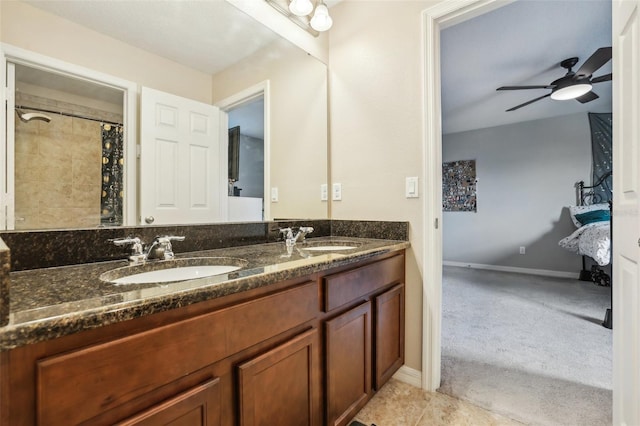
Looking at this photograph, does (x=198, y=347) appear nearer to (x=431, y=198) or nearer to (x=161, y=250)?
(x=161, y=250)

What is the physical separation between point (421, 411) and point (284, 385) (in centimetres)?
94

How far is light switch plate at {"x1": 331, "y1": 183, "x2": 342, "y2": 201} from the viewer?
2.04 metres

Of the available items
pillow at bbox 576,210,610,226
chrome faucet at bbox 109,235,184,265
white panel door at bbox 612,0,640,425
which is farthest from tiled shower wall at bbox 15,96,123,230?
pillow at bbox 576,210,610,226

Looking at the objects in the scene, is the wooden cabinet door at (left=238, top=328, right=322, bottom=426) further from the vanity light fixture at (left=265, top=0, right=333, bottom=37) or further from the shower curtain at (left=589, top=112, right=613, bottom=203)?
the shower curtain at (left=589, top=112, right=613, bottom=203)

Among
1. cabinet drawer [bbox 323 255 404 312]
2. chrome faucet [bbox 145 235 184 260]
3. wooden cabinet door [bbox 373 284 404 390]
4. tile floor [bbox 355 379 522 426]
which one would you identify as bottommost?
tile floor [bbox 355 379 522 426]

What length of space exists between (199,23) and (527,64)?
3198 mm

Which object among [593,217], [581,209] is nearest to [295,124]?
[593,217]

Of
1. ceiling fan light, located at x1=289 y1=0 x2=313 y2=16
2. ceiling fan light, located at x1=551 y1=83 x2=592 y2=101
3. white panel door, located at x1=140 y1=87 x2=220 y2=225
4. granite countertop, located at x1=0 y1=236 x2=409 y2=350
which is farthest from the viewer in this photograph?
ceiling fan light, located at x1=551 y1=83 x2=592 y2=101

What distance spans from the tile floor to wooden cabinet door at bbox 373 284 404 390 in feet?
0.43

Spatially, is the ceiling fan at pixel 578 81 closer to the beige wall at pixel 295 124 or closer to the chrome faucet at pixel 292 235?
the beige wall at pixel 295 124

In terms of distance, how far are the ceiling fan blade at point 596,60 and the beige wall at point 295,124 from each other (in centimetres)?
205

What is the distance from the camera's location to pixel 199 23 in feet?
4.73

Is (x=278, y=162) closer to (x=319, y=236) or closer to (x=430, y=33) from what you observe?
(x=319, y=236)

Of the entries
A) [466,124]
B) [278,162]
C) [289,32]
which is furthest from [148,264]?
[466,124]
